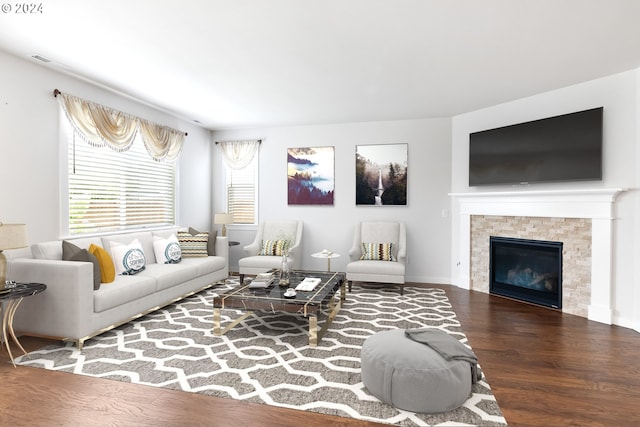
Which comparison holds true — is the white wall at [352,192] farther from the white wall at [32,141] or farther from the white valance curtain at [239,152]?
the white wall at [32,141]

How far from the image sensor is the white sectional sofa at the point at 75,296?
3.06 metres

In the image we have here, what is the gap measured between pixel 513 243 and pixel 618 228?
1240 millimetres

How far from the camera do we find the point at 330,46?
3.19 metres

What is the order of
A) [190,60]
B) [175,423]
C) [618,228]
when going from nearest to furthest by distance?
[175,423] < [190,60] < [618,228]

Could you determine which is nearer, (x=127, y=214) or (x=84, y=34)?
(x=84, y=34)

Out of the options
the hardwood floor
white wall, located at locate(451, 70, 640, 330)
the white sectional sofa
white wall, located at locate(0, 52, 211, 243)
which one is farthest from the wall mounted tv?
white wall, located at locate(0, 52, 211, 243)

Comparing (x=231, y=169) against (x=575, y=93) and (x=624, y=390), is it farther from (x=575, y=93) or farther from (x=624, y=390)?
(x=624, y=390)

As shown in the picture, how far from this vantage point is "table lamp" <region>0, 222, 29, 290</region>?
9.18ft

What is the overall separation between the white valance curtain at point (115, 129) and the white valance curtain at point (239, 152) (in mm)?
1079

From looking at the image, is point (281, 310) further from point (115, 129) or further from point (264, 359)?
point (115, 129)

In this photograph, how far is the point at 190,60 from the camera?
351 cm

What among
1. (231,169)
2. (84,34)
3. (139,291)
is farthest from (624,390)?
(231,169)

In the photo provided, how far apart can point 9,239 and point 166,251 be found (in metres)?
1.99

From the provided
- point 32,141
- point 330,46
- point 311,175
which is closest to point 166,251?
point 32,141
